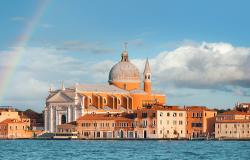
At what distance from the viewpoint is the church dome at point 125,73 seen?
127m

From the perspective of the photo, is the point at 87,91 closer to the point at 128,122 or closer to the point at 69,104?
the point at 69,104

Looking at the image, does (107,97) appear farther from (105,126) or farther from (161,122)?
(161,122)

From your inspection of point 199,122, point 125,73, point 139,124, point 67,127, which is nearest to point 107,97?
point 125,73

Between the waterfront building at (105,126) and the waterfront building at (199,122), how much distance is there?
7.79 m

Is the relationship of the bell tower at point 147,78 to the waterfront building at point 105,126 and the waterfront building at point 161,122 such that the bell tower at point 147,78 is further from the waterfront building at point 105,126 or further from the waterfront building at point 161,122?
the waterfront building at point 161,122

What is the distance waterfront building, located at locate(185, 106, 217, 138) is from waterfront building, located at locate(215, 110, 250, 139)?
209 centimetres

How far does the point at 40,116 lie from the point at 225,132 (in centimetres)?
3975

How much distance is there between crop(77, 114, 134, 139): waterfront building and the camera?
11200 cm

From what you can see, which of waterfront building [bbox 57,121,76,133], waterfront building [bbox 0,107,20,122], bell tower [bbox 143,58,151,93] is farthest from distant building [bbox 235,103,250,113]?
waterfront building [bbox 0,107,20,122]

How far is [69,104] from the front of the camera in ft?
393

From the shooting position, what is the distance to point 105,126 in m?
113

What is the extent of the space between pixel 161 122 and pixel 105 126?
833cm

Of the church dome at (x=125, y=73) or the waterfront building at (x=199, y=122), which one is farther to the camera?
the church dome at (x=125, y=73)

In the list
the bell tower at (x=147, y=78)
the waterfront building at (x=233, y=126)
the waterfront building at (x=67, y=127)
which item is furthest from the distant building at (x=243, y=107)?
the waterfront building at (x=67, y=127)
